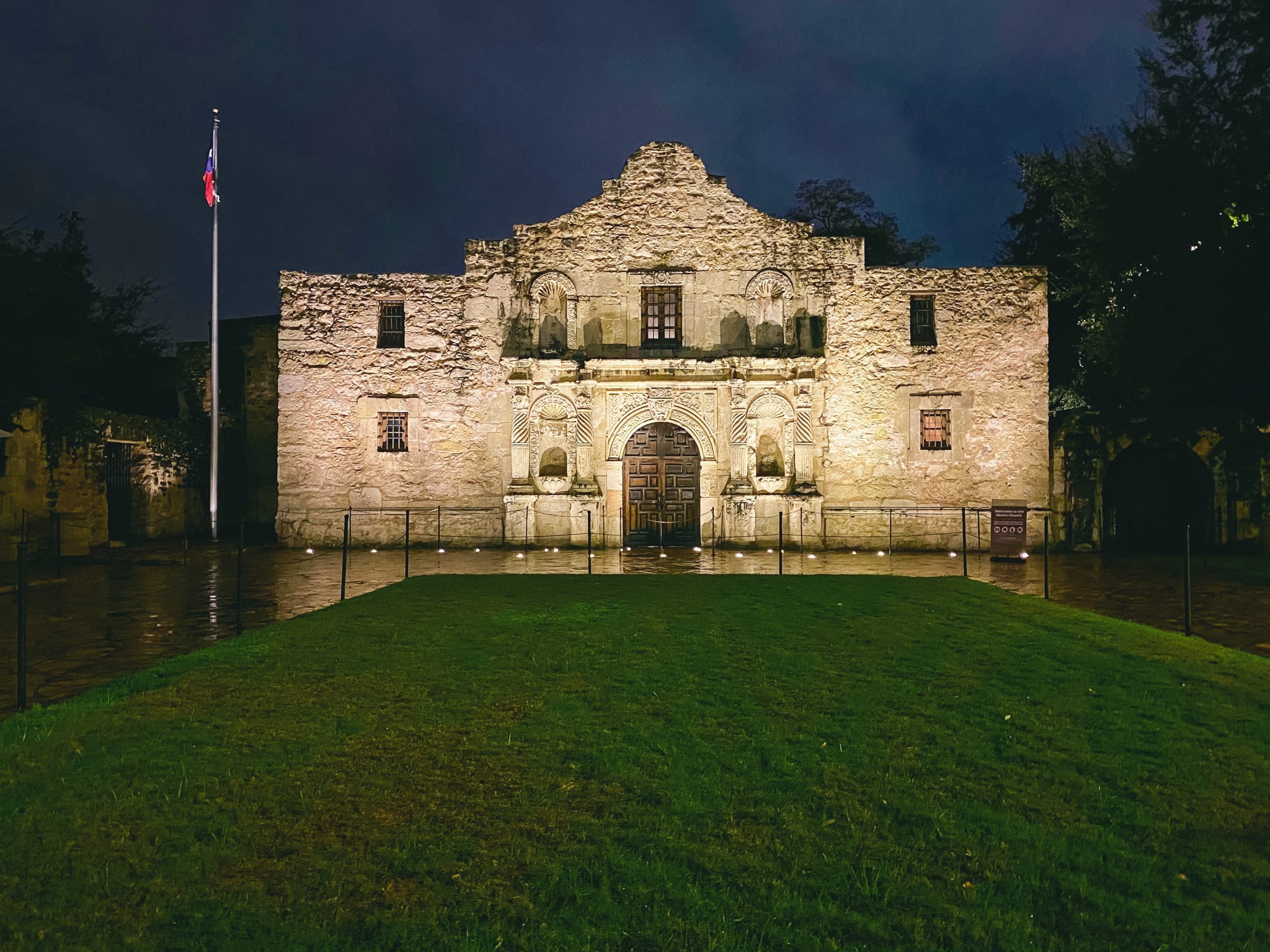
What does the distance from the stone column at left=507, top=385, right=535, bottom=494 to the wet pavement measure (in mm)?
1912

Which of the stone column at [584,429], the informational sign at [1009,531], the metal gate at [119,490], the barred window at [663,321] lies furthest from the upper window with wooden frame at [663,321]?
the metal gate at [119,490]

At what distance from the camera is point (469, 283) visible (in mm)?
21438

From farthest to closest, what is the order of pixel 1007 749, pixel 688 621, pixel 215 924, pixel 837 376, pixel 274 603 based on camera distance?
pixel 837 376 < pixel 274 603 < pixel 688 621 < pixel 1007 749 < pixel 215 924

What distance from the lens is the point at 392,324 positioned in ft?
71.4

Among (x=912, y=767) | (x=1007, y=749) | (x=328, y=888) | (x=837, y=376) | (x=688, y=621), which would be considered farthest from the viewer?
(x=837, y=376)

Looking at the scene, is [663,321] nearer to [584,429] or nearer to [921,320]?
[584,429]

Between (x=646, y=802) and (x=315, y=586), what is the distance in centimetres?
1053

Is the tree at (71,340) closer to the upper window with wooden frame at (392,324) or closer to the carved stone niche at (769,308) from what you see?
the upper window with wooden frame at (392,324)

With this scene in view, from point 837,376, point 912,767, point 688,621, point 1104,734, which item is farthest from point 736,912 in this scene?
point 837,376

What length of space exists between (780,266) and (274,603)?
1459cm

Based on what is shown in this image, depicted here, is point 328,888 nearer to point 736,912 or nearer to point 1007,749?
point 736,912

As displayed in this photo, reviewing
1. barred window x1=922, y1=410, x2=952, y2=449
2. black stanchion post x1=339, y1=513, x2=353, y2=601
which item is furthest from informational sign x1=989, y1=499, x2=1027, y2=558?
black stanchion post x1=339, y1=513, x2=353, y2=601

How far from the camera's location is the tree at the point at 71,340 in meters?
20.8

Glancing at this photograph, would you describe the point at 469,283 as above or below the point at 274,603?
above
